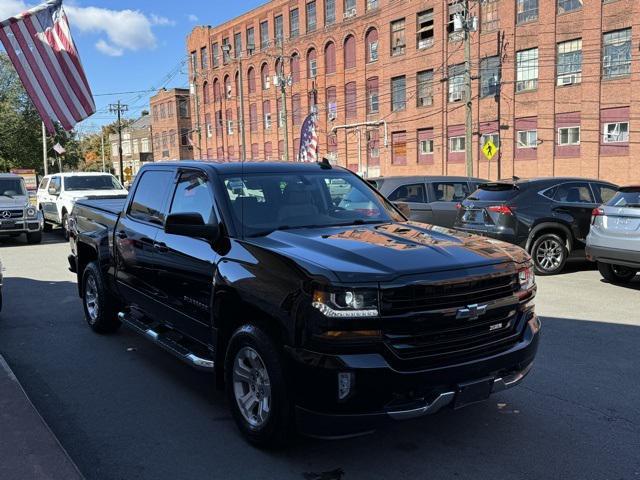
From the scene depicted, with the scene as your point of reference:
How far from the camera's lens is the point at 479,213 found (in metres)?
10.6

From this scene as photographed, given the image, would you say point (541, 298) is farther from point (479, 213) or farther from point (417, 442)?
point (417, 442)

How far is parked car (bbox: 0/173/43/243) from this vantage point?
15.9 metres

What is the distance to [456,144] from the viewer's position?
38.6 metres

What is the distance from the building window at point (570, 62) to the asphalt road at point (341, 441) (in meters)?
29.0

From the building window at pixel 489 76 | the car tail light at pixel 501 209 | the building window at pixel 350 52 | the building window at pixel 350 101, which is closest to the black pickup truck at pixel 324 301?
the car tail light at pixel 501 209

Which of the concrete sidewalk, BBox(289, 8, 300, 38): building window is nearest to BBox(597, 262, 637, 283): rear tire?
the concrete sidewalk

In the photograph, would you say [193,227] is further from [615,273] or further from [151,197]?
[615,273]

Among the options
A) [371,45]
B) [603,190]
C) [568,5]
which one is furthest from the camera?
[371,45]

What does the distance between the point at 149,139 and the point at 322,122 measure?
134 feet

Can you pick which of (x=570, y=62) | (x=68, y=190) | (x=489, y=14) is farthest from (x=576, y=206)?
(x=489, y=14)

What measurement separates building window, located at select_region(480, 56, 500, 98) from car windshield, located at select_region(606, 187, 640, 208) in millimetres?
28488

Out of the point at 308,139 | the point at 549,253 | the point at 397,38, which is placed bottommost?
the point at 549,253

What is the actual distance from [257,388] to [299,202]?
1.55m

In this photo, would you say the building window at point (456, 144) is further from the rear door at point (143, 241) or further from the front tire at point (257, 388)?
the front tire at point (257, 388)
